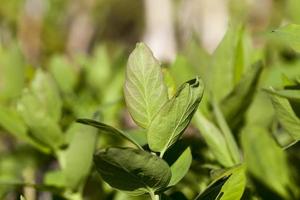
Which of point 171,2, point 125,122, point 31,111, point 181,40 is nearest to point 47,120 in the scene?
point 31,111

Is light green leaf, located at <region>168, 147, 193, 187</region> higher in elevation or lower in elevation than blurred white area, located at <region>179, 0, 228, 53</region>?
higher

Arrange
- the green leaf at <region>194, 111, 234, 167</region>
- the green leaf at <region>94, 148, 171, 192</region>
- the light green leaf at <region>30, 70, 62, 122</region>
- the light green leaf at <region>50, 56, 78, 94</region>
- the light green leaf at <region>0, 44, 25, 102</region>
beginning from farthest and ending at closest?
the light green leaf at <region>50, 56, 78, 94</region> → the light green leaf at <region>0, 44, 25, 102</region> → the light green leaf at <region>30, 70, 62, 122</region> → the green leaf at <region>194, 111, 234, 167</region> → the green leaf at <region>94, 148, 171, 192</region>

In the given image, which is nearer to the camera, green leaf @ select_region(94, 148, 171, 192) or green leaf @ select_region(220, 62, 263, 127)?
green leaf @ select_region(94, 148, 171, 192)

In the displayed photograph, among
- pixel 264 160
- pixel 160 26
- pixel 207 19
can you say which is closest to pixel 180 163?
pixel 264 160

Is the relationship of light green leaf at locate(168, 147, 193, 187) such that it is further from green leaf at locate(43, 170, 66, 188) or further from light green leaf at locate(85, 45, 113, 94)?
light green leaf at locate(85, 45, 113, 94)

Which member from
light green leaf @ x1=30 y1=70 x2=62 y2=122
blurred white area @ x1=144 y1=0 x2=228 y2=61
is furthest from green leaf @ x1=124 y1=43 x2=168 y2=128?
blurred white area @ x1=144 y1=0 x2=228 y2=61

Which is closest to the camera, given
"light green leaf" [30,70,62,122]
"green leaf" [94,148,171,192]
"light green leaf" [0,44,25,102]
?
"green leaf" [94,148,171,192]

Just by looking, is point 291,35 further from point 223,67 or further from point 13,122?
point 13,122

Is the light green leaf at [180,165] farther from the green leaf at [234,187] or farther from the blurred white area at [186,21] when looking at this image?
the blurred white area at [186,21]

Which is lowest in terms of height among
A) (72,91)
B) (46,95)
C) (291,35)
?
(72,91)
